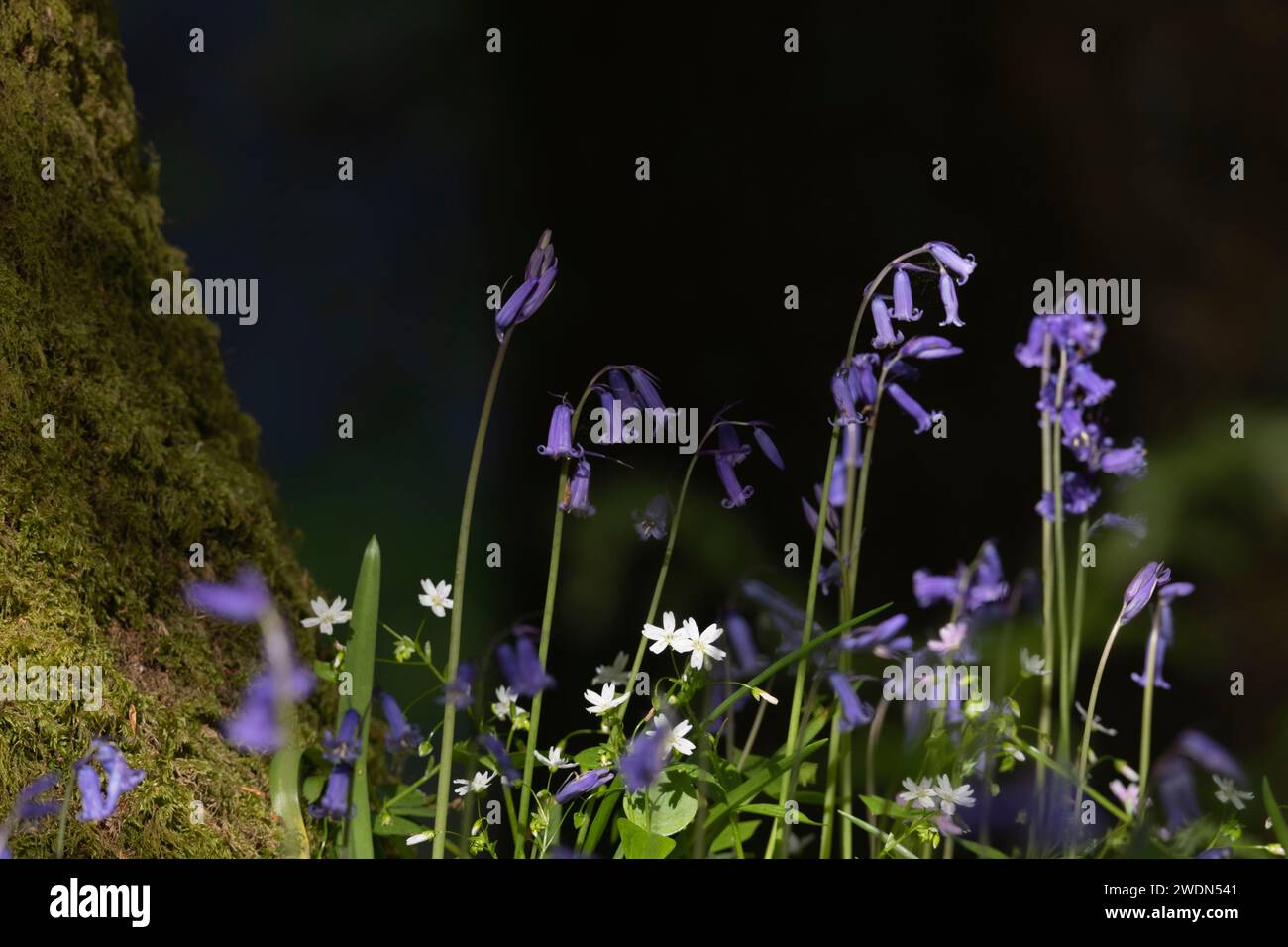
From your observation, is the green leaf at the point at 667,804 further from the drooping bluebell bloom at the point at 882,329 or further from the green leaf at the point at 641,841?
the drooping bluebell bloom at the point at 882,329

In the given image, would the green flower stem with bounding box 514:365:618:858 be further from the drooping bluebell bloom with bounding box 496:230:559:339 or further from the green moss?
the green moss

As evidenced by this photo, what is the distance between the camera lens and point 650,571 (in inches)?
99.0

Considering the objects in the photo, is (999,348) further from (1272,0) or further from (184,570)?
(184,570)

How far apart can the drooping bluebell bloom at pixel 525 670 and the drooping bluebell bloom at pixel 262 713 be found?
0.22 m

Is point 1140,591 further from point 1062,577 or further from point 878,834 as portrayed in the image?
point 878,834

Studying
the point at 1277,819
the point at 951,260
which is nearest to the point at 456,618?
the point at 951,260

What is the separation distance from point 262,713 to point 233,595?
0.45 ft

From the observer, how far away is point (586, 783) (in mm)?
1278

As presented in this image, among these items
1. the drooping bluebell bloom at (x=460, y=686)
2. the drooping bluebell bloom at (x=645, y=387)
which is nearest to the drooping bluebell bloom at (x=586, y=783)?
the drooping bluebell bloom at (x=460, y=686)

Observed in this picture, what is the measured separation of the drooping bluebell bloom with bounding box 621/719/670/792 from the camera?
1.17 meters

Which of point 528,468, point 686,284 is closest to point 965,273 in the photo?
point 686,284

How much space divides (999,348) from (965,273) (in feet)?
3.62

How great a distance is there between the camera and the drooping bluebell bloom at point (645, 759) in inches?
46.1

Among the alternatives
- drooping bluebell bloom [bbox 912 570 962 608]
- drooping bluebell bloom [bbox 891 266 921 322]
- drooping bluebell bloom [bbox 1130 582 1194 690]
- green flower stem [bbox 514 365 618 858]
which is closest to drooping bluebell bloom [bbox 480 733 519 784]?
green flower stem [bbox 514 365 618 858]
